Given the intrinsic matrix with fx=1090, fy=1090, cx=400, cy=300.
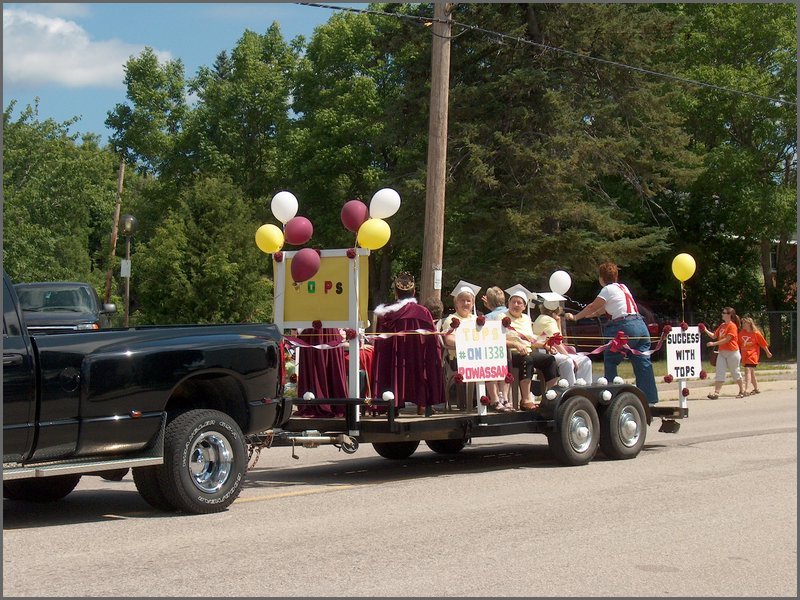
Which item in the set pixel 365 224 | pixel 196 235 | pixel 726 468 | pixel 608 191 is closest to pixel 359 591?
pixel 365 224

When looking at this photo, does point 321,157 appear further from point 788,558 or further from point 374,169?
point 788,558

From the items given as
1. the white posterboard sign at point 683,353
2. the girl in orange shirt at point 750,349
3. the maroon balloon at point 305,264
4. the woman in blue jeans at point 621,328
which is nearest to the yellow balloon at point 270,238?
the maroon balloon at point 305,264

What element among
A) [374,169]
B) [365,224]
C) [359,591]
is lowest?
[359,591]

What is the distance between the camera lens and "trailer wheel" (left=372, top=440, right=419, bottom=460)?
12617 mm

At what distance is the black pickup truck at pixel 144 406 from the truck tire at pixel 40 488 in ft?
0.04

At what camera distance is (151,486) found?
8898 millimetres

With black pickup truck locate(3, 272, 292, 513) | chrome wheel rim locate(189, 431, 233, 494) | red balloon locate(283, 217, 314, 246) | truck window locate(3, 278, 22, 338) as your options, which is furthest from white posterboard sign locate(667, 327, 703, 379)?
truck window locate(3, 278, 22, 338)

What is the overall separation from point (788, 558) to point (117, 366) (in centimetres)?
503

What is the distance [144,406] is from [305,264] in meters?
2.65

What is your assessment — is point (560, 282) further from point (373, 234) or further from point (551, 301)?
point (373, 234)

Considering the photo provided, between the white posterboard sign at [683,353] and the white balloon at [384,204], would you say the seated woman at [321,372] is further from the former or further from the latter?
the white posterboard sign at [683,353]

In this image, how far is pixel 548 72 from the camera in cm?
3388

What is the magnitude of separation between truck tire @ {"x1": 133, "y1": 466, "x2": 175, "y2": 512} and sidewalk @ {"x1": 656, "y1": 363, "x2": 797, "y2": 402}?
12843 mm

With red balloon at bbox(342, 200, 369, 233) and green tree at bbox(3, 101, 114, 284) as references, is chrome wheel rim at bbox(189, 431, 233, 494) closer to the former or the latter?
red balloon at bbox(342, 200, 369, 233)
